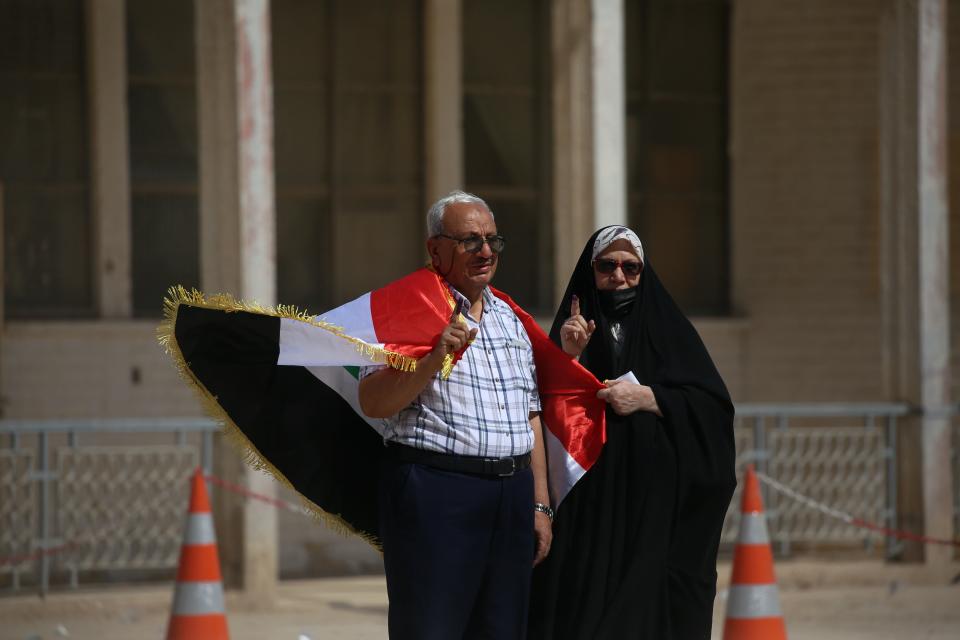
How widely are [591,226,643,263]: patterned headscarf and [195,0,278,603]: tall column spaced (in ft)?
12.0

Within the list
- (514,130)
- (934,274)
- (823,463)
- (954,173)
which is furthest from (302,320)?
(954,173)

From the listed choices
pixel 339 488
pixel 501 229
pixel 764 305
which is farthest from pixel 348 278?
pixel 339 488

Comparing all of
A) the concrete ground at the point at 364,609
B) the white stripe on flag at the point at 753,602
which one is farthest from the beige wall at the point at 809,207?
the white stripe on flag at the point at 753,602

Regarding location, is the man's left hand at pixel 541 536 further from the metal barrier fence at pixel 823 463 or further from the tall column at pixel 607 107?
the metal barrier fence at pixel 823 463

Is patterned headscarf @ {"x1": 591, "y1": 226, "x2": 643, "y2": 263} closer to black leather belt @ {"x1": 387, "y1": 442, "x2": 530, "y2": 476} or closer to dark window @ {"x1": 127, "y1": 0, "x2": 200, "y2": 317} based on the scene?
black leather belt @ {"x1": 387, "y1": 442, "x2": 530, "y2": 476}

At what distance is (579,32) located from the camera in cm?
913

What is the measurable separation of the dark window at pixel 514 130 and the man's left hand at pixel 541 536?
20.6ft

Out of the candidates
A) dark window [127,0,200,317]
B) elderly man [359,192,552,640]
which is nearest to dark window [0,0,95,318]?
dark window [127,0,200,317]

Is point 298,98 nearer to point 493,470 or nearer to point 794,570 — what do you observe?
point 794,570

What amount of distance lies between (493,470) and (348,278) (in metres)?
6.31

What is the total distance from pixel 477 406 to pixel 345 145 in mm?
6409

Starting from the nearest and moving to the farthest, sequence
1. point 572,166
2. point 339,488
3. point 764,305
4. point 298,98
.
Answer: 1. point 339,488
2. point 572,166
3. point 298,98
4. point 764,305

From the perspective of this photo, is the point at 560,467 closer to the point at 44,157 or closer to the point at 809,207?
the point at 44,157

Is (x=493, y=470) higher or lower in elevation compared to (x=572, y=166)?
lower
